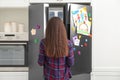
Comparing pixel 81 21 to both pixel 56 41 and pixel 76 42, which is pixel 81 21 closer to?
pixel 76 42

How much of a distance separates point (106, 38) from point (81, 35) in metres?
0.48

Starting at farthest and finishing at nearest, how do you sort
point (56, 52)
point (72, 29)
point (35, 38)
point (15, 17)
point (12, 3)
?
point (15, 17) < point (12, 3) < point (35, 38) < point (72, 29) < point (56, 52)

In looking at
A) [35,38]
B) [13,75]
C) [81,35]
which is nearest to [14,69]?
[13,75]

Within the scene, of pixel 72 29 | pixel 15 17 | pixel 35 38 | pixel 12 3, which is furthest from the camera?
pixel 15 17

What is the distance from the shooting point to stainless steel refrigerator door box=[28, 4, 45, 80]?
121 inches

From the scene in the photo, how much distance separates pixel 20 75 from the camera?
334 cm

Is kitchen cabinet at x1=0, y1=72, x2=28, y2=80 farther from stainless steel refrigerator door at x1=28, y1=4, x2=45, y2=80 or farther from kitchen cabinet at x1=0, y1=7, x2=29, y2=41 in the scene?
kitchen cabinet at x1=0, y1=7, x2=29, y2=41

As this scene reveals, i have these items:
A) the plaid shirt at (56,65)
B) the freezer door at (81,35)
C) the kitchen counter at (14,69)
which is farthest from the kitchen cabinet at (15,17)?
the plaid shirt at (56,65)

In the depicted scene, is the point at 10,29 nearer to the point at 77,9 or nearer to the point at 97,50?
the point at 77,9

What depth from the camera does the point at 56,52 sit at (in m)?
2.26

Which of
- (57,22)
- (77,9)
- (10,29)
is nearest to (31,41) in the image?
(10,29)

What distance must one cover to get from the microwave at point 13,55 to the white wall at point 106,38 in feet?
3.57

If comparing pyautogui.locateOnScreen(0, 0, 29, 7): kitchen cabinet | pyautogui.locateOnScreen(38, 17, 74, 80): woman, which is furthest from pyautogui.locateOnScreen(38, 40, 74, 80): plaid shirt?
pyautogui.locateOnScreen(0, 0, 29, 7): kitchen cabinet

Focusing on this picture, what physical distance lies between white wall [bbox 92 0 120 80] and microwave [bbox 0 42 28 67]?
3.57 ft
